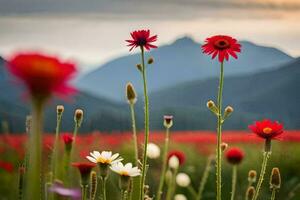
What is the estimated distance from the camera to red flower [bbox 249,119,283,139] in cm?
161

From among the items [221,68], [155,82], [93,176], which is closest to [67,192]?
[93,176]

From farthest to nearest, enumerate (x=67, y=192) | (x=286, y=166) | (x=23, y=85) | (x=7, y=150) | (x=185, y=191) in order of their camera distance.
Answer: (x=286, y=166) < (x=185, y=191) < (x=7, y=150) < (x=67, y=192) < (x=23, y=85)

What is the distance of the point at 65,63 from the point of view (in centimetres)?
70

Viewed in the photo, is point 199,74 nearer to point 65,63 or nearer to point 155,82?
point 155,82

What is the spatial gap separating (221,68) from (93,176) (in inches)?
14.8

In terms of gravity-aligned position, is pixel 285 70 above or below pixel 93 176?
above

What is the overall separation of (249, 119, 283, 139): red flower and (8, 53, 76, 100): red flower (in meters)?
0.99

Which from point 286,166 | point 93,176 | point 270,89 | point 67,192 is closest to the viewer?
point 67,192

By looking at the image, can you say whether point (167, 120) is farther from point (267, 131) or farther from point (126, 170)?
point (126, 170)

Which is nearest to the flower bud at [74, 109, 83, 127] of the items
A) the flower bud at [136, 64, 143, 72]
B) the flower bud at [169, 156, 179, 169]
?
the flower bud at [136, 64, 143, 72]

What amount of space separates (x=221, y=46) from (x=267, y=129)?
0.24 metres

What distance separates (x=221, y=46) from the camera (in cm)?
157

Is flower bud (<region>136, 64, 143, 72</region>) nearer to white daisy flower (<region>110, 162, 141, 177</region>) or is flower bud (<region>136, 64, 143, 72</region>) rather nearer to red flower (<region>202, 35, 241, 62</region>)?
red flower (<region>202, 35, 241, 62</region>)

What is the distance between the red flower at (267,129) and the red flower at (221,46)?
188mm
